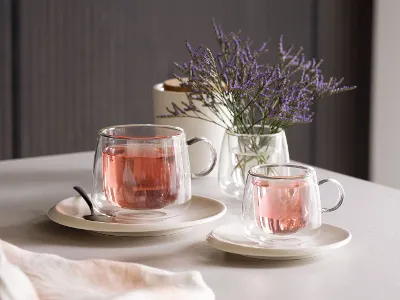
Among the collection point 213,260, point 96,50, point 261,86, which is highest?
point 96,50

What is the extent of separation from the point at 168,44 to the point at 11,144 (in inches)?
Result: 27.1

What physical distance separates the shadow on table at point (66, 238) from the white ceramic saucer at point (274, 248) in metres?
0.08

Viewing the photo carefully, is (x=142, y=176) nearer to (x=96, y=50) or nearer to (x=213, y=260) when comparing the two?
(x=213, y=260)

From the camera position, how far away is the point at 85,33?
9.28ft

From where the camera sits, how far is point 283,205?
103 cm

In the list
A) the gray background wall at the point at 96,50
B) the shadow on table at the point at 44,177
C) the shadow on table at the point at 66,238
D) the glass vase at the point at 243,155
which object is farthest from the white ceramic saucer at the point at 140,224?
the gray background wall at the point at 96,50

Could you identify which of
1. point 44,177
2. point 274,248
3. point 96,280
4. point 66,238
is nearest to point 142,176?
point 66,238

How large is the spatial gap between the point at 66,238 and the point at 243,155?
14.4 inches

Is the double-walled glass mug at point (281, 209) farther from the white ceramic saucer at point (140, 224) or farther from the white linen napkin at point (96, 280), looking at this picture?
the white linen napkin at point (96, 280)

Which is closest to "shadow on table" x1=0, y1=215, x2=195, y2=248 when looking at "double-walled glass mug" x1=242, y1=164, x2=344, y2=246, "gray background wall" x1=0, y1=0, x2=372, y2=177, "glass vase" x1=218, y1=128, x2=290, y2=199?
"double-walled glass mug" x1=242, y1=164, x2=344, y2=246

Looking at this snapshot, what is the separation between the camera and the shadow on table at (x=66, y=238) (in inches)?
43.2

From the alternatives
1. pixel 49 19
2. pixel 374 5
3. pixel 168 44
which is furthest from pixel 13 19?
pixel 374 5

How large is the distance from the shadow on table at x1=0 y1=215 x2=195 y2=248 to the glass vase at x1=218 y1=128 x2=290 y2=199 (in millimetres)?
240

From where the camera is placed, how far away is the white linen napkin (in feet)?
2.53
